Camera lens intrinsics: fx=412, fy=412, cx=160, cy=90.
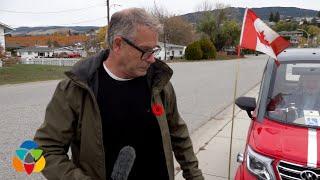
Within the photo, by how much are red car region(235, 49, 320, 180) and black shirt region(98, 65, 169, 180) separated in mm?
1346

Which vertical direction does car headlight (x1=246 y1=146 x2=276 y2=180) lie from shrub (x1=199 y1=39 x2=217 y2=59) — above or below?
above

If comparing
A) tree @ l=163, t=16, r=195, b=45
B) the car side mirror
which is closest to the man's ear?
the car side mirror

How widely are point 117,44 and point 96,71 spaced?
0.18 meters

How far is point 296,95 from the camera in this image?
170 inches

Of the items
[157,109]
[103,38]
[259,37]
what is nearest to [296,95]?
[259,37]

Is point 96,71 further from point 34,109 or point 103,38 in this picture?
point 34,109

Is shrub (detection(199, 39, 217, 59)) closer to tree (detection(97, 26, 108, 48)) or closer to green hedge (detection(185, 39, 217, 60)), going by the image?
green hedge (detection(185, 39, 217, 60))

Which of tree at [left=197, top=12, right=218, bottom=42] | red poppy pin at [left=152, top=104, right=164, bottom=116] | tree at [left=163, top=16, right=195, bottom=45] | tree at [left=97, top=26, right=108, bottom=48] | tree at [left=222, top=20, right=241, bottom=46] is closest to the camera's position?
red poppy pin at [left=152, top=104, right=164, bottom=116]

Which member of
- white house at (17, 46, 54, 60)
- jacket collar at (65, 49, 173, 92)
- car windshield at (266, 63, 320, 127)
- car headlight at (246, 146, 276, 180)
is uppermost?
jacket collar at (65, 49, 173, 92)

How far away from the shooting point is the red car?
319 centimetres

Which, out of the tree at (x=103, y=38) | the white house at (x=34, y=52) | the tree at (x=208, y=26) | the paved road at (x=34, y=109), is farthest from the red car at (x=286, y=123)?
the white house at (x=34, y=52)

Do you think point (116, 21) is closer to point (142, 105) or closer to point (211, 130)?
point (142, 105)

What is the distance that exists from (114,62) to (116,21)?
215 mm

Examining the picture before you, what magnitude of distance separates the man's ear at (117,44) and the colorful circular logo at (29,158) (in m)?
0.63
